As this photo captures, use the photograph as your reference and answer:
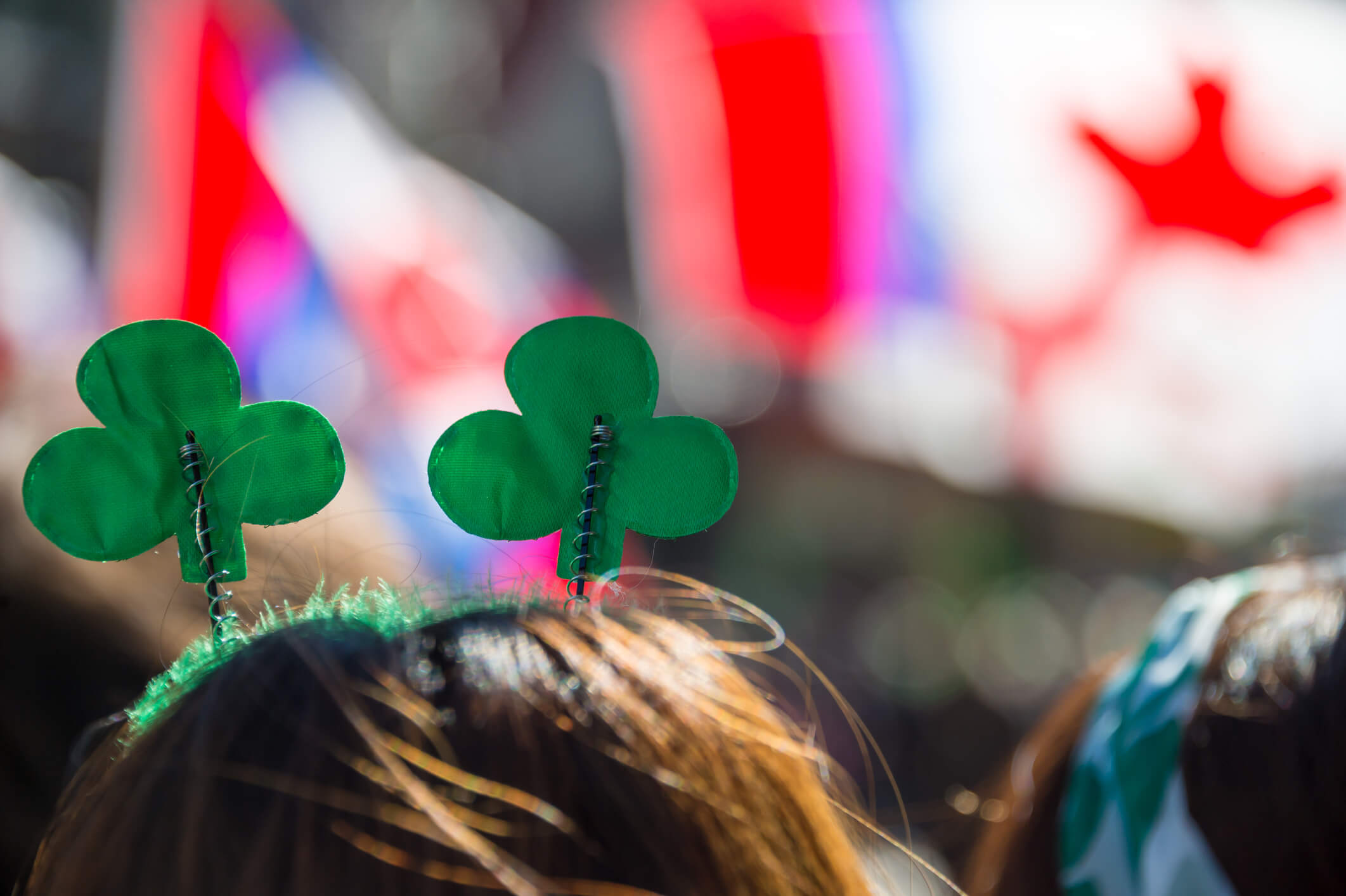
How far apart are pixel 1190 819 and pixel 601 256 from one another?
3.34m

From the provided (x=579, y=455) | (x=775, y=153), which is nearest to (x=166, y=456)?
(x=579, y=455)

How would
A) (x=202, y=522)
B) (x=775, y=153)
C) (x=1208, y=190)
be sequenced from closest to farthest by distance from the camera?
(x=202, y=522) → (x=1208, y=190) → (x=775, y=153)

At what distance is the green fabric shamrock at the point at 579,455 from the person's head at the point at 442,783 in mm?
85

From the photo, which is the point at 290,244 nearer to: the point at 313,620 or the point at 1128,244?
the point at 1128,244

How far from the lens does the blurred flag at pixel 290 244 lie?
2.72m

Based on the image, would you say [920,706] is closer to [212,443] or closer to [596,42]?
[596,42]

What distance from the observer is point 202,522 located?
46 centimetres

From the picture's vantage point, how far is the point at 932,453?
3.57m

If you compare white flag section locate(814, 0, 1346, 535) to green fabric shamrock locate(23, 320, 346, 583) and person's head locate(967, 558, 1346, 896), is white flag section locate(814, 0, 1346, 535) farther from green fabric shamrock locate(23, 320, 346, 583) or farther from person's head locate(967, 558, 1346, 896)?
green fabric shamrock locate(23, 320, 346, 583)

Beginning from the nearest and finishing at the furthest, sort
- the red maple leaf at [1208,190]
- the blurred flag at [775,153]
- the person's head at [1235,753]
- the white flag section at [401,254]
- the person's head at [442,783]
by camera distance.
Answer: the person's head at [442,783] → the person's head at [1235,753] → the red maple leaf at [1208,190] → the blurred flag at [775,153] → the white flag section at [401,254]

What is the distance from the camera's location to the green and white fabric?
613 millimetres

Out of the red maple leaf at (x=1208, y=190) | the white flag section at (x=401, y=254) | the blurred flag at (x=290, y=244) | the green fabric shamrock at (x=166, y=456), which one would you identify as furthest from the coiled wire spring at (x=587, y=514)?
the red maple leaf at (x=1208, y=190)

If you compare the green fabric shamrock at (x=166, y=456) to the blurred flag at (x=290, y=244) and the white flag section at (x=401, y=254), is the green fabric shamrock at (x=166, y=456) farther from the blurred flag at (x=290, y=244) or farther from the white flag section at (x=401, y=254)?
the white flag section at (x=401, y=254)

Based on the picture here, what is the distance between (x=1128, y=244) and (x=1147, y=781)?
237 cm
